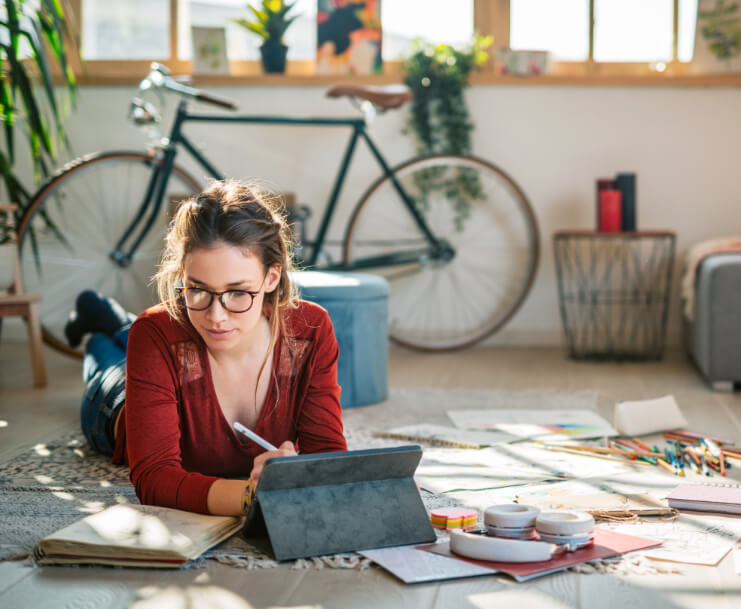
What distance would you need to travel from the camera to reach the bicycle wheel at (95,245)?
146 inches

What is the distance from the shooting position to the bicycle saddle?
11.0 feet

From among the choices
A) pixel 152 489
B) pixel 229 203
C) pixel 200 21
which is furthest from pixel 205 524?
pixel 200 21

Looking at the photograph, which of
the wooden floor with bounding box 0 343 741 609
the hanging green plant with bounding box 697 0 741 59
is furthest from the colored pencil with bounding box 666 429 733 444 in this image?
the hanging green plant with bounding box 697 0 741 59

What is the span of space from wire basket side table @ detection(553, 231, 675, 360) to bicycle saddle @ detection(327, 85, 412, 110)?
0.86m

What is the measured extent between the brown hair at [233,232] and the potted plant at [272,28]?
232 centimetres

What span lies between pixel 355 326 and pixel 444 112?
1452 mm

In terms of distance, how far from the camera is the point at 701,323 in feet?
9.87

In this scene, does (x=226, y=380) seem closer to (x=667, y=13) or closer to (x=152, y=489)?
(x=152, y=489)

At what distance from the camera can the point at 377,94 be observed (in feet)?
11.0

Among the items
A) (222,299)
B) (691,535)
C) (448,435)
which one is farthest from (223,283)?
(448,435)

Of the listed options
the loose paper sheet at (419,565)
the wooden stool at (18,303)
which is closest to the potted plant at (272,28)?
the wooden stool at (18,303)

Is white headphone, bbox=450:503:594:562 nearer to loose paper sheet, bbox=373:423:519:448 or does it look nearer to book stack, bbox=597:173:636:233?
loose paper sheet, bbox=373:423:519:448

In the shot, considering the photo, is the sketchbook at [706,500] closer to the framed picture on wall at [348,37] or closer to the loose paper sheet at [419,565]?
the loose paper sheet at [419,565]

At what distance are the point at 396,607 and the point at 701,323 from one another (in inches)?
83.2
